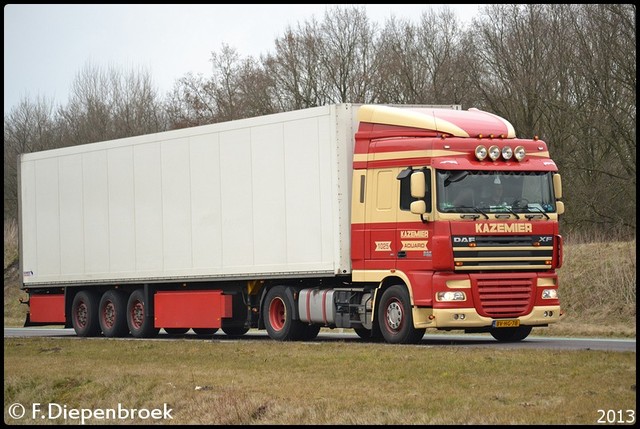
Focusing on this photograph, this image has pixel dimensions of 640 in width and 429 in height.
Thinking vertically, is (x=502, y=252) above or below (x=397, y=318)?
above

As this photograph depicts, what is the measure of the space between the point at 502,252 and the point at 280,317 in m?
5.32

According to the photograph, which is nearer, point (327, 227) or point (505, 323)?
point (505, 323)

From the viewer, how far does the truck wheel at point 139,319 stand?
2797 cm

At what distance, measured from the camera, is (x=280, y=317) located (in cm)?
2495

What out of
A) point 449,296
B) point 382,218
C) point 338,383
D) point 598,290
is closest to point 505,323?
point 449,296

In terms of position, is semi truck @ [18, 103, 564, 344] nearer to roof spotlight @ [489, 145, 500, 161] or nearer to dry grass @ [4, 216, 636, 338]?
roof spotlight @ [489, 145, 500, 161]

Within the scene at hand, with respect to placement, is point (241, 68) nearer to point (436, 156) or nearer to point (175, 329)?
point (175, 329)

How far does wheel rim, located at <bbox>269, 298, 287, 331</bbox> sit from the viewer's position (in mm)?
24797

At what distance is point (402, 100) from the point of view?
49031mm

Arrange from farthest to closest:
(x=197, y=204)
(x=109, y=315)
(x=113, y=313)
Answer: (x=109, y=315)
(x=113, y=313)
(x=197, y=204)

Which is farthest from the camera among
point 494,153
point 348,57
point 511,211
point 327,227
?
point 348,57

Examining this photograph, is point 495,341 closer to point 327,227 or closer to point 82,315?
point 327,227

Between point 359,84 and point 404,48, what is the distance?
93.1 inches

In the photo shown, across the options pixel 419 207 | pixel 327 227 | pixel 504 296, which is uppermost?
pixel 419 207
